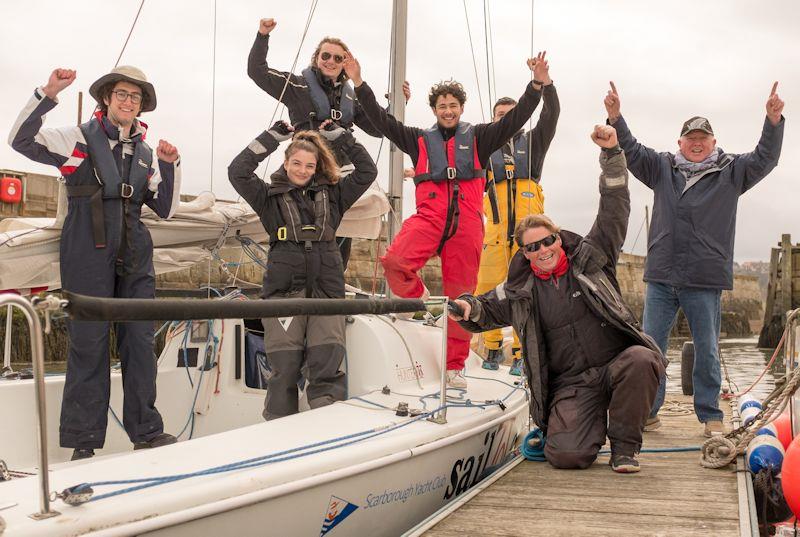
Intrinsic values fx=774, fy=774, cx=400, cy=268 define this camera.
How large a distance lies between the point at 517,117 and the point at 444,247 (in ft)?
3.07

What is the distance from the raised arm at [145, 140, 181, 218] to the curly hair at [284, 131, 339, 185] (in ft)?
1.92

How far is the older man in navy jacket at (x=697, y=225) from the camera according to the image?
4555mm

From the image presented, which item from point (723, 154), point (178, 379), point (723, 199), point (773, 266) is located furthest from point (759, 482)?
point (773, 266)

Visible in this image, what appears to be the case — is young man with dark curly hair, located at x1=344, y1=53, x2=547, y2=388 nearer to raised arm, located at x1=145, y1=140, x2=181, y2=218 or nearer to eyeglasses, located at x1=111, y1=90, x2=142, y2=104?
raised arm, located at x1=145, y1=140, x2=181, y2=218

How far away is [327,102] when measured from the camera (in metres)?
5.20

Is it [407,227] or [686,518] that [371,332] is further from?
[686,518]

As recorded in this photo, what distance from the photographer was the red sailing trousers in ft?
15.4

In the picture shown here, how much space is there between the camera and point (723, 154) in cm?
468

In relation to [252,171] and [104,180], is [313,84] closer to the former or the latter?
[252,171]

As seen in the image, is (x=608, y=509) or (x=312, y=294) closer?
(x=608, y=509)

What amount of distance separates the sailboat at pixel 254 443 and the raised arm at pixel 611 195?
1.01m

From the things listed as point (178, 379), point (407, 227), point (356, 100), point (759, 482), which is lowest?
point (759, 482)

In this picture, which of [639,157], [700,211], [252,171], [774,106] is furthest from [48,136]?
[774,106]

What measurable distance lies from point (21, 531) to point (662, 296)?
3.80 m
